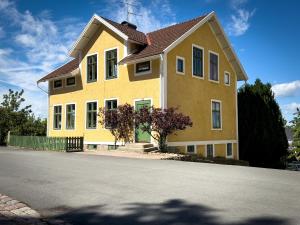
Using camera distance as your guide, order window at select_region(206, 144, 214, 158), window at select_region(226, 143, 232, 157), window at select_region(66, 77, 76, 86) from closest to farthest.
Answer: window at select_region(206, 144, 214, 158)
window at select_region(226, 143, 232, 157)
window at select_region(66, 77, 76, 86)

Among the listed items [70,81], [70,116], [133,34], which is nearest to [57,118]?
[70,116]

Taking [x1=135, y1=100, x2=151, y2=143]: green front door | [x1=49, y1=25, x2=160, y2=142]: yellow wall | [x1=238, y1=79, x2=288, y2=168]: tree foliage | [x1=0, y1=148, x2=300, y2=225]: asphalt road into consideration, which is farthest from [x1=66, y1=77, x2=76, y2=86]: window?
[x1=0, y1=148, x2=300, y2=225]: asphalt road

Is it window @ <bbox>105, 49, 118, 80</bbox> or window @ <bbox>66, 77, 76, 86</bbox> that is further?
window @ <bbox>66, 77, 76, 86</bbox>

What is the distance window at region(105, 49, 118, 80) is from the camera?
25.2 meters

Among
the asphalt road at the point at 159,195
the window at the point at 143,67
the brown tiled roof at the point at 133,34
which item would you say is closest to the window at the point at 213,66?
the brown tiled roof at the point at 133,34

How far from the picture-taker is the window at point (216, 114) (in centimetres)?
2620

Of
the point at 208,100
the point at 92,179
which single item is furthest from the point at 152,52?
the point at 92,179

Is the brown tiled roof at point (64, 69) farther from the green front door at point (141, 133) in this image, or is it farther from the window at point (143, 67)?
the green front door at point (141, 133)

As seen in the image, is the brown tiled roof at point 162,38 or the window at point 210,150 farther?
the window at point 210,150

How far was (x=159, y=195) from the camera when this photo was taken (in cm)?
791

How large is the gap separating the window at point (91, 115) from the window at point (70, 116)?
1993 mm

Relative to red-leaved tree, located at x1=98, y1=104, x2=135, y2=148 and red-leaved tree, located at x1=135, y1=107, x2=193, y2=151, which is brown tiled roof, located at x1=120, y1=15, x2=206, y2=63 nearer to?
red-leaved tree, located at x1=98, y1=104, x2=135, y2=148

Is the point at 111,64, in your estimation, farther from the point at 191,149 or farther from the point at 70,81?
the point at 191,149

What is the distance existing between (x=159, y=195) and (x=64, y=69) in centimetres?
2465
